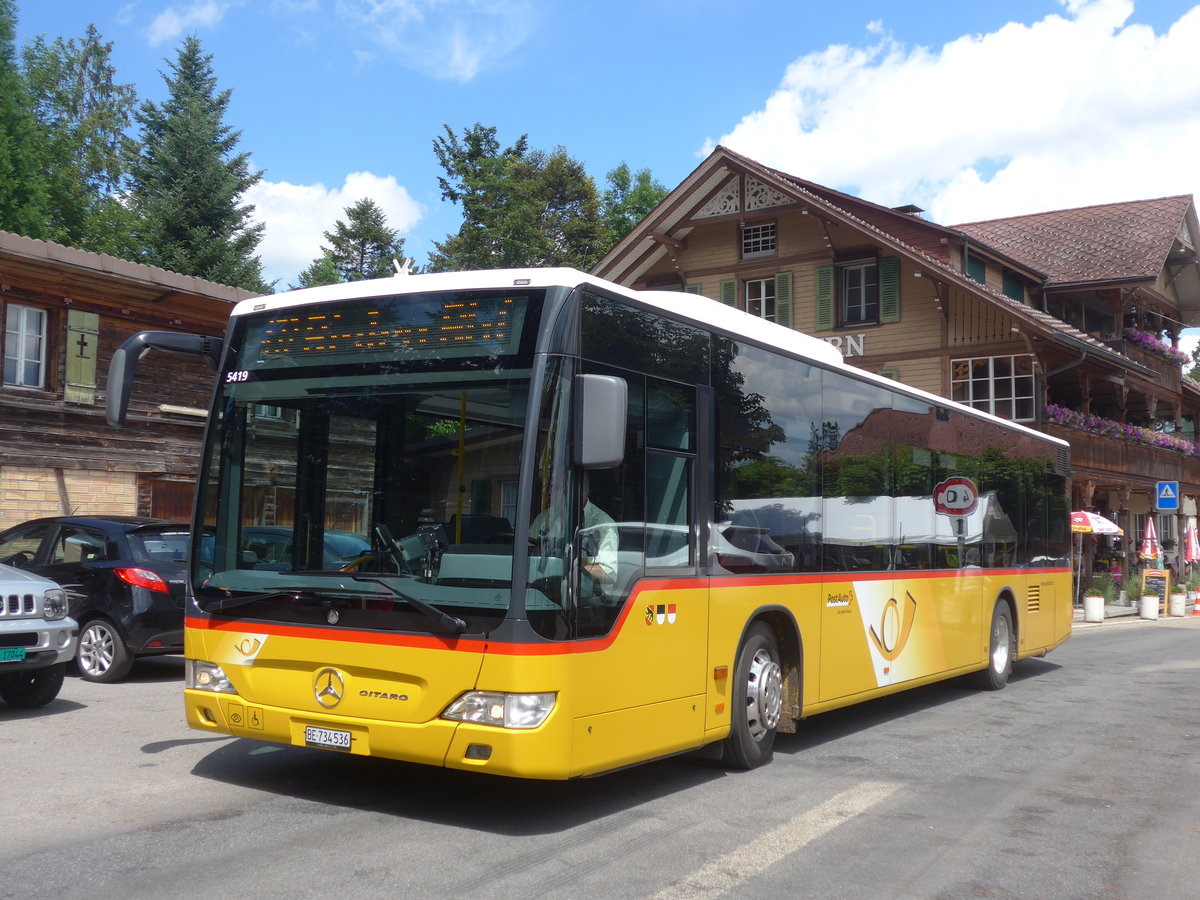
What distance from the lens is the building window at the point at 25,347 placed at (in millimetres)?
18062

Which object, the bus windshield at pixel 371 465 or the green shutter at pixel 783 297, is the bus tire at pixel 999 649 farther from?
the green shutter at pixel 783 297

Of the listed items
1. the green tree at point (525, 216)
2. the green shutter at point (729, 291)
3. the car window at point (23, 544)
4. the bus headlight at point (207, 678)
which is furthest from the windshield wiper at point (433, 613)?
the green tree at point (525, 216)

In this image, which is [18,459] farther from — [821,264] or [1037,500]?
[821,264]

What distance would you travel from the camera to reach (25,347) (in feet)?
60.1

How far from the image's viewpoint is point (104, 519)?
11758 mm

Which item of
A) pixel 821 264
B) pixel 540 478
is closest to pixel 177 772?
pixel 540 478

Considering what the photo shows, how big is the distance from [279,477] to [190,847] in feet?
7.10

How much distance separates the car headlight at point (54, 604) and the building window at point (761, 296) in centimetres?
2585

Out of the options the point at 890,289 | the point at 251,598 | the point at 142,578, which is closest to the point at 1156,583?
the point at 890,289

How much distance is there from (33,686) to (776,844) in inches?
262

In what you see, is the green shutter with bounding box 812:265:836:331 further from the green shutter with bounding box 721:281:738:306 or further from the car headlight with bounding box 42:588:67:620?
the car headlight with bounding box 42:588:67:620

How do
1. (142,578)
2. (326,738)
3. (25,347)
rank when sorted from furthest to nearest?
(25,347)
(142,578)
(326,738)

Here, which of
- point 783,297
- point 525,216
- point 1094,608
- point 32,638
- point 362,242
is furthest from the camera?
point 362,242

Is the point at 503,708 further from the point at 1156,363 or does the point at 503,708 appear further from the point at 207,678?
the point at 1156,363
